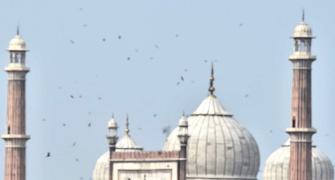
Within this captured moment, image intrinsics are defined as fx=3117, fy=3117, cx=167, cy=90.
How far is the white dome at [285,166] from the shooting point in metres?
135

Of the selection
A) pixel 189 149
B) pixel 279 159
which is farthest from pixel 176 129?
pixel 279 159

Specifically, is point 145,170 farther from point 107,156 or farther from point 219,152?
point 107,156

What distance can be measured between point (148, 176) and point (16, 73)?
963 cm

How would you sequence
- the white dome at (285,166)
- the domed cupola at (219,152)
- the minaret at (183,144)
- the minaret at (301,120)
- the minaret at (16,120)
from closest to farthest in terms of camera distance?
the minaret at (183,144) → the minaret at (301,120) → the domed cupola at (219,152) → the minaret at (16,120) → the white dome at (285,166)

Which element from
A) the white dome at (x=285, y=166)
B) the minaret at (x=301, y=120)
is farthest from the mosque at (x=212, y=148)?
the white dome at (x=285, y=166)

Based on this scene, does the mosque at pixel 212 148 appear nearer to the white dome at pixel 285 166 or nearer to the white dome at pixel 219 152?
the white dome at pixel 219 152

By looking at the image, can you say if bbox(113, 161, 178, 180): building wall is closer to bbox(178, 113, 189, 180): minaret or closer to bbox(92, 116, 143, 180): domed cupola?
bbox(178, 113, 189, 180): minaret

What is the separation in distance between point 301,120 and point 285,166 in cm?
1249

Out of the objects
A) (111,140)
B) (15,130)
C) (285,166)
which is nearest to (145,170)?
(111,140)

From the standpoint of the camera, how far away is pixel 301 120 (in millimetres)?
122188

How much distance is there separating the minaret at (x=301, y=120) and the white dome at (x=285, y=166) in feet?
38.3

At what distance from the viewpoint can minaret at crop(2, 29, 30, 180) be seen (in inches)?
5094

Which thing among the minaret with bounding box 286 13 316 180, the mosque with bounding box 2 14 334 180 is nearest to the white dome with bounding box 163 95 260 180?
the mosque with bounding box 2 14 334 180

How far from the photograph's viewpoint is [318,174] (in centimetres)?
13500
